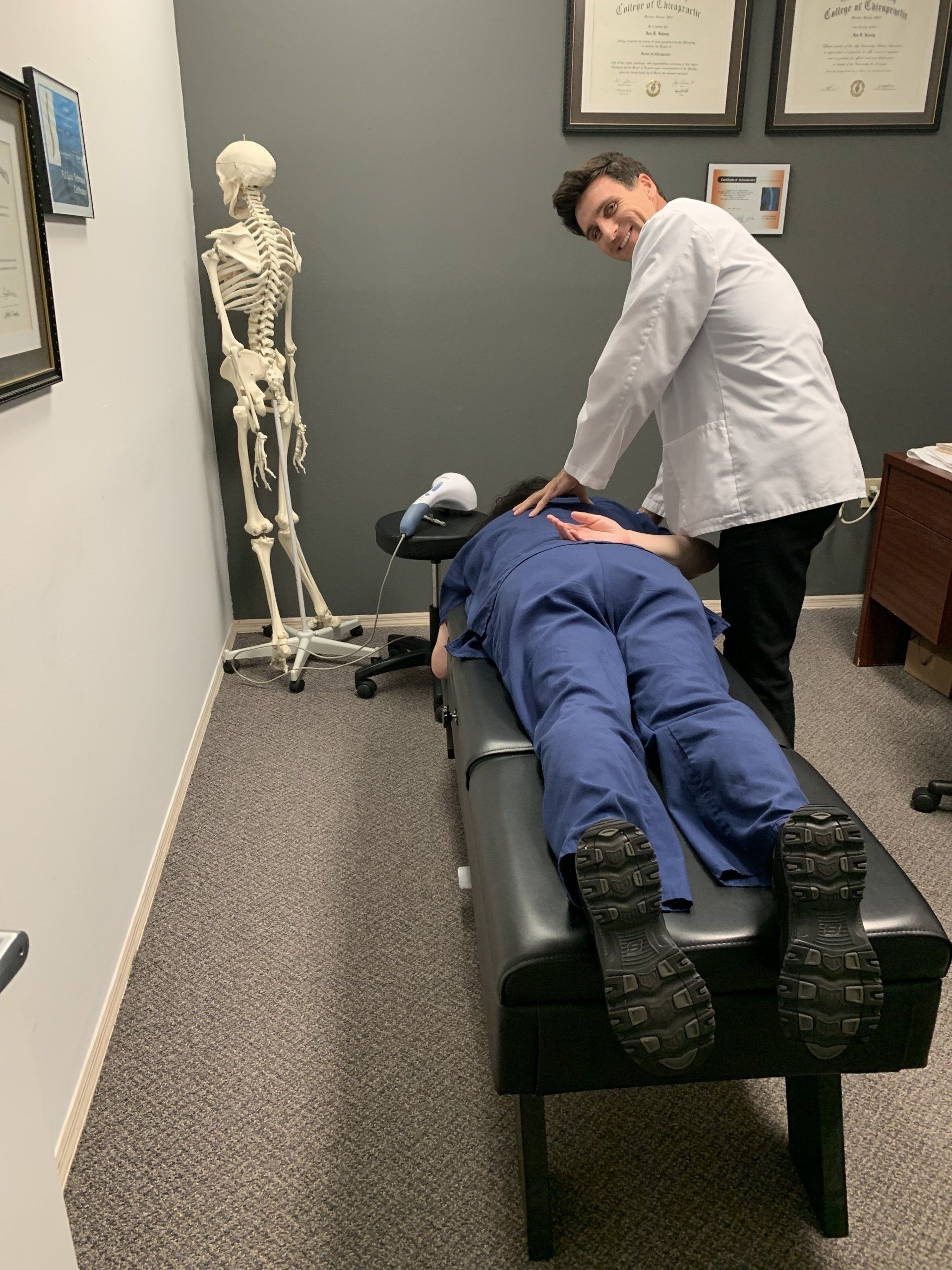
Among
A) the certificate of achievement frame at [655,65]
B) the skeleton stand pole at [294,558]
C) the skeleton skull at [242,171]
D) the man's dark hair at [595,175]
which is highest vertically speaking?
the certificate of achievement frame at [655,65]

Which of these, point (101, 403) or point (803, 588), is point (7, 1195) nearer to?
point (101, 403)

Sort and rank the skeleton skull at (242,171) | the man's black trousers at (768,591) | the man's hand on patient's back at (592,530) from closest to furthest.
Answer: the man's hand on patient's back at (592,530) → the man's black trousers at (768,591) → the skeleton skull at (242,171)

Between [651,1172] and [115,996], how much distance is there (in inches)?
35.9

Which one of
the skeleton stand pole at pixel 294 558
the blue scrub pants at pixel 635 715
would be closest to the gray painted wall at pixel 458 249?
the skeleton stand pole at pixel 294 558

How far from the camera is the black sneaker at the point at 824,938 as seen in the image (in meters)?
1.02

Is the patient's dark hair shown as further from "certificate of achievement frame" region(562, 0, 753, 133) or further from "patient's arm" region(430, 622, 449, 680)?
"certificate of achievement frame" region(562, 0, 753, 133)

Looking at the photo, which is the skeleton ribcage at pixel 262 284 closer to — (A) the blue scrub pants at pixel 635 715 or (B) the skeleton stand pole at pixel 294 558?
(B) the skeleton stand pole at pixel 294 558

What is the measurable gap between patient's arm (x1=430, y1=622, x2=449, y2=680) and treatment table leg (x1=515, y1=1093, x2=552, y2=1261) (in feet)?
3.03

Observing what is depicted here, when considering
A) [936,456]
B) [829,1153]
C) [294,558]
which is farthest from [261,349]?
[829,1153]

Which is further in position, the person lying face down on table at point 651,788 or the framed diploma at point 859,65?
the framed diploma at point 859,65

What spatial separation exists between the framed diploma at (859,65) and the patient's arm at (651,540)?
1731mm

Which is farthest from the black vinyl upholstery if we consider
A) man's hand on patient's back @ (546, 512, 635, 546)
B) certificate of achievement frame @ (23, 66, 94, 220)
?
certificate of achievement frame @ (23, 66, 94, 220)

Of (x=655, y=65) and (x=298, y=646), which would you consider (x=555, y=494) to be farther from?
(x=655, y=65)

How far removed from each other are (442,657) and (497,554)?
298 mm
